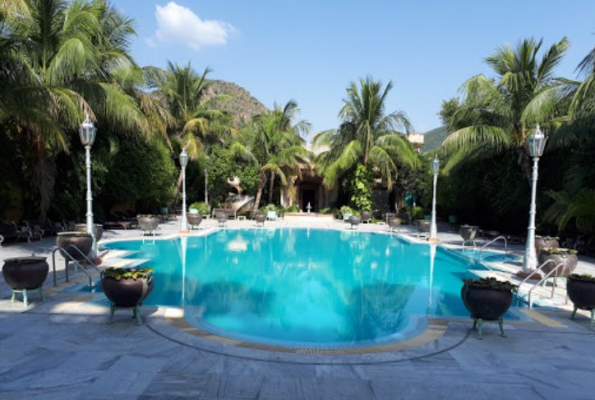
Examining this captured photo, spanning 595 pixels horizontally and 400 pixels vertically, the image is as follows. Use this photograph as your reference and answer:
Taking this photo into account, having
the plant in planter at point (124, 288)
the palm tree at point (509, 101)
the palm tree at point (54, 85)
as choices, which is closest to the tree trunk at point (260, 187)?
the palm tree at point (54, 85)

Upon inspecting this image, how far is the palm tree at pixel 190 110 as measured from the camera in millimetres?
23688

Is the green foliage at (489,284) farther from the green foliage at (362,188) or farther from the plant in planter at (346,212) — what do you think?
the plant in planter at (346,212)

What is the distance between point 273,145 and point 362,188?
21.3 ft

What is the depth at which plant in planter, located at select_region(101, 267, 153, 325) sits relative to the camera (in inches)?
211

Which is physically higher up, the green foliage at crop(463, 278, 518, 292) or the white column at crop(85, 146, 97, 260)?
the white column at crop(85, 146, 97, 260)

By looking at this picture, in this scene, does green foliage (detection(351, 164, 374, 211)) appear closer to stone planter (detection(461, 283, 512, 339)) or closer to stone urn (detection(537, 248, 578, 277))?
stone urn (detection(537, 248, 578, 277))

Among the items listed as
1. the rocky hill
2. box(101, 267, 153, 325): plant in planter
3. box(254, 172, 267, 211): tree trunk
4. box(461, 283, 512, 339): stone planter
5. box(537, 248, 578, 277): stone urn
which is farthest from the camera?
the rocky hill

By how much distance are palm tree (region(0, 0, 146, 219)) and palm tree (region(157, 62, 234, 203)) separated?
344 inches

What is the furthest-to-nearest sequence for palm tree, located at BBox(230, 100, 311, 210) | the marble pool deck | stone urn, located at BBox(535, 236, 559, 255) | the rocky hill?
the rocky hill
palm tree, located at BBox(230, 100, 311, 210)
stone urn, located at BBox(535, 236, 559, 255)
the marble pool deck

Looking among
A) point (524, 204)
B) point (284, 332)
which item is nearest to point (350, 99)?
point (524, 204)

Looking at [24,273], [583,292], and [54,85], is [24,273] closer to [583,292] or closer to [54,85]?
[583,292]

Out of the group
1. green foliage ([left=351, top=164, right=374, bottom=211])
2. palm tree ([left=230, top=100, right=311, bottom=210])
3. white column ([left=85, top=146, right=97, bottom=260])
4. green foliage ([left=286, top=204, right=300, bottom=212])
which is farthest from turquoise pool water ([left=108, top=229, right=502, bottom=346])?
green foliage ([left=286, top=204, right=300, bottom=212])

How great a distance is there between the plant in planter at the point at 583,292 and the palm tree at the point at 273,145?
19766 mm

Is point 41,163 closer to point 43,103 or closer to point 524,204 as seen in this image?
point 43,103
